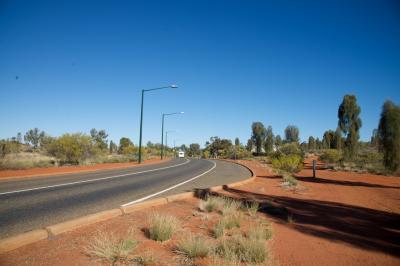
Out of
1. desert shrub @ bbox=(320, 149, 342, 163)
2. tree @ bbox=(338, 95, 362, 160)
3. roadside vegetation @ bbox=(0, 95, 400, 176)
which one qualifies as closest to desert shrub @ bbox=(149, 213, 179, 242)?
roadside vegetation @ bbox=(0, 95, 400, 176)

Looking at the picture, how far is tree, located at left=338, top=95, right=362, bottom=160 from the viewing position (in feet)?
110

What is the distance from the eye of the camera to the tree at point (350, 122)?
33625 mm

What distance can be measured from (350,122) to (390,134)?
725 inches

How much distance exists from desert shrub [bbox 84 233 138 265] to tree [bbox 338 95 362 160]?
34817mm

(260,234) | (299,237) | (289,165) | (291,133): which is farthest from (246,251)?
(291,133)

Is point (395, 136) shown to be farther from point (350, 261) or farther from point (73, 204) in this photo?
point (73, 204)

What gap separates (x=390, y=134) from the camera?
1681cm

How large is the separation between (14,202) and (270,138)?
69.1m

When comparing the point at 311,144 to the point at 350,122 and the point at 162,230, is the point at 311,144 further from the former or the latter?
the point at 162,230

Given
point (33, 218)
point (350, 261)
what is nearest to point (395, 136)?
point (350, 261)

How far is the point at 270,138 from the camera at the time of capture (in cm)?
7300

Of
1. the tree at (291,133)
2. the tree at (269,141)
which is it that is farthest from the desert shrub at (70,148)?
the tree at (291,133)

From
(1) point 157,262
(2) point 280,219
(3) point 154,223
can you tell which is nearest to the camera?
(1) point 157,262

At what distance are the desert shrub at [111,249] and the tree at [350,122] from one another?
34.8 m
